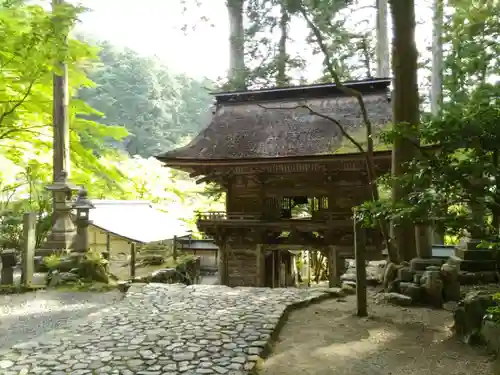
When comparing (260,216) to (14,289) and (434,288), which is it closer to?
(434,288)

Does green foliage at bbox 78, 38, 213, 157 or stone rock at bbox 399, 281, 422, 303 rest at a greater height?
green foliage at bbox 78, 38, 213, 157

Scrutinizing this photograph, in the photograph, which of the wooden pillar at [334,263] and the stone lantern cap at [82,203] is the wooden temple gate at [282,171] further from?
the stone lantern cap at [82,203]

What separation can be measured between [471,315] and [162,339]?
4.15 m

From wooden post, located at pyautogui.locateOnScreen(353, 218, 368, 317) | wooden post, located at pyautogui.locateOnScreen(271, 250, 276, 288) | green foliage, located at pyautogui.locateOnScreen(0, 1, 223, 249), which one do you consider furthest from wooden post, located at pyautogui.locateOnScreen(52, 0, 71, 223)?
wooden post, located at pyautogui.locateOnScreen(353, 218, 368, 317)

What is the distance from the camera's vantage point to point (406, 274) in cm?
763

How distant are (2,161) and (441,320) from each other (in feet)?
48.1

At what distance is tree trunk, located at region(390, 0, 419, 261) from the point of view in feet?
26.2

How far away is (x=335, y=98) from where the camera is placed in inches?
541

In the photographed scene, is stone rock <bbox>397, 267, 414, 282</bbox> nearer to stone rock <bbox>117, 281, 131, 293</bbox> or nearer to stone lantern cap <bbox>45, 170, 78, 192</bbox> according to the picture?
stone rock <bbox>117, 281, 131, 293</bbox>

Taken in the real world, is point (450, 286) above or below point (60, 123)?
below

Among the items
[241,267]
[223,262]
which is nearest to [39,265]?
[223,262]

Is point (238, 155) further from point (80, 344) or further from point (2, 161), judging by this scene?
point (2, 161)

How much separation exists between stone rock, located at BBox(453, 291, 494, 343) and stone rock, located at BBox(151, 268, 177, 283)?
910cm

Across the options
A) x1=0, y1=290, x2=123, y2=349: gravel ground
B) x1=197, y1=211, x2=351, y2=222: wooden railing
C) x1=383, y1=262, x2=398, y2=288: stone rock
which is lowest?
x1=0, y1=290, x2=123, y2=349: gravel ground
